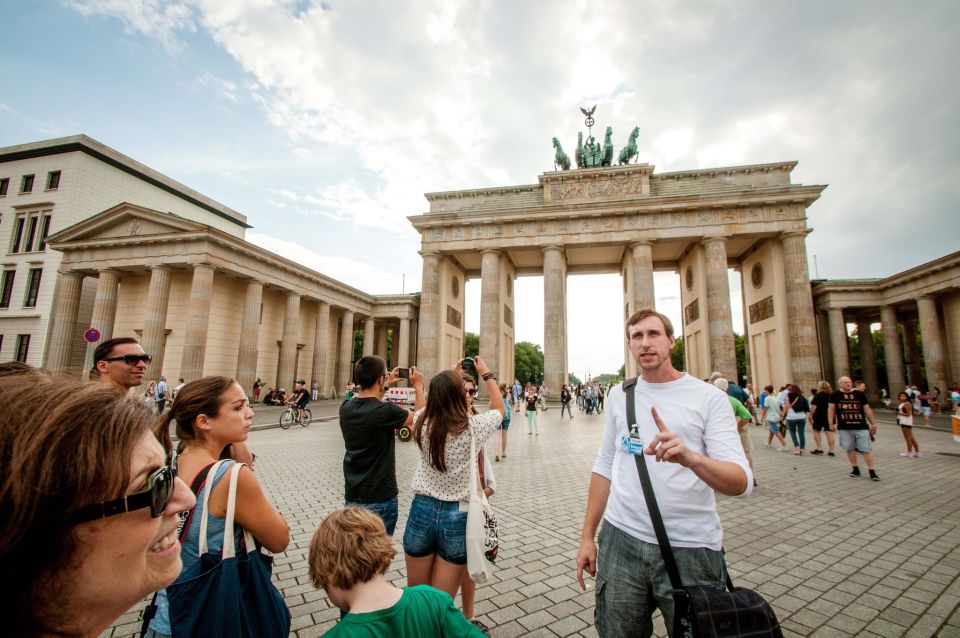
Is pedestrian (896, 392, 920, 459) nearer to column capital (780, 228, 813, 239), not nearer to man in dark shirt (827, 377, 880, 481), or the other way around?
man in dark shirt (827, 377, 880, 481)

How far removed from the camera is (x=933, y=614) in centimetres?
324

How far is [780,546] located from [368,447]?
15.5 ft

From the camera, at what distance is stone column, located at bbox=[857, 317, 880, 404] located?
28.5m

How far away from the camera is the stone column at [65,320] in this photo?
82.7ft

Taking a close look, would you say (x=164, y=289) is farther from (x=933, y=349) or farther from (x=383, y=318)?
(x=933, y=349)

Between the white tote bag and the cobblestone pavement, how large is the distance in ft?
3.31

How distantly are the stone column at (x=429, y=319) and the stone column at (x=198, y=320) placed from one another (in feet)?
42.8

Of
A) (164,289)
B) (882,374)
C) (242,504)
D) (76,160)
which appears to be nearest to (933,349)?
(882,374)

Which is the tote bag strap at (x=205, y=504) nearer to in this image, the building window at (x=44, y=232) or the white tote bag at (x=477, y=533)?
the white tote bag at (x=477, y=533)

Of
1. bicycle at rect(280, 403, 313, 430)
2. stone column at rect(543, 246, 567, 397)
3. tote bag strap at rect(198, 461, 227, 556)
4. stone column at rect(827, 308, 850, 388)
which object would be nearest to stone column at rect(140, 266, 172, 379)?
bicycle at rect(280, 403, 313, 430)

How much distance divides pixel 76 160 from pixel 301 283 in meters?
17.8

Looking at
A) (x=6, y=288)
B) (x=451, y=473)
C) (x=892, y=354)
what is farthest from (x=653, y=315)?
(x=6, y=288)

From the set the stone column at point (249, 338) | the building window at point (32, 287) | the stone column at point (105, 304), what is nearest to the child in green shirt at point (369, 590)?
the stone column at point (249, 338)

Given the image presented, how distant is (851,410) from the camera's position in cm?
778
